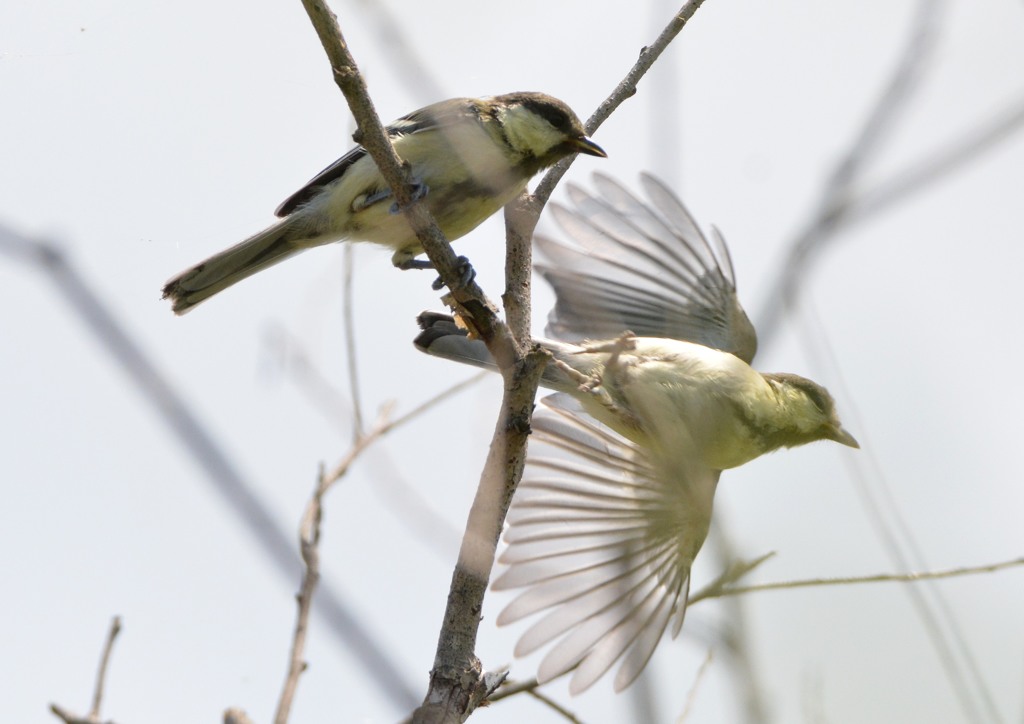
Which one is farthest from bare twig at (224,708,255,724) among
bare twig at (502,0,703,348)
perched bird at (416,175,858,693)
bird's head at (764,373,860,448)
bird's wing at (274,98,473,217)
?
bird's head at (764,373,860,448)

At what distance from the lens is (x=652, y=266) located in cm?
416

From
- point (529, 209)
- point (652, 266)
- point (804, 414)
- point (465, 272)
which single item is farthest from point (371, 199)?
point (804, 414)

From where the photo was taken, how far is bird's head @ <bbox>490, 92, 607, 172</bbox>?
3.34m

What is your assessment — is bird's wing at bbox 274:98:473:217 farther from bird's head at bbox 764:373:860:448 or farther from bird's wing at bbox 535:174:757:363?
bird's head at bbox 764:373:860:448

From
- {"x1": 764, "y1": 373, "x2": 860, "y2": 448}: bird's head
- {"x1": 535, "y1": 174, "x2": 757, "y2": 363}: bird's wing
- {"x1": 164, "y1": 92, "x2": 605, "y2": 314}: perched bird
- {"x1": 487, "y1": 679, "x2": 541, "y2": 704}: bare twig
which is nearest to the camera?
{"x1": 487, "y1": 679, "x2": 541, "y2": 704}: bare twig

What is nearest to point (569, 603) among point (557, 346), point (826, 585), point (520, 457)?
point (557, 346)

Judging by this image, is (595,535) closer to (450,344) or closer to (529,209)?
(450,344)

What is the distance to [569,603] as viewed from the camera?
3434 millimetres

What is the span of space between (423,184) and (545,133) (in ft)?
1.60

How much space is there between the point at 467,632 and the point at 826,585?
72 centimetres

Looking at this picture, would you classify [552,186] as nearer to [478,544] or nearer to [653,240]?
[653,240]

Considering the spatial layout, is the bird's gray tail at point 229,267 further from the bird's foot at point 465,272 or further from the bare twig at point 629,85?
the bird's foot at point 465,272

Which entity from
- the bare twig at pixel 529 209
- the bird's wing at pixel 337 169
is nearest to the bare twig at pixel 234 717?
the bare twig at pixel 529 209

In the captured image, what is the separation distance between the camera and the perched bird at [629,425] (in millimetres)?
3375
